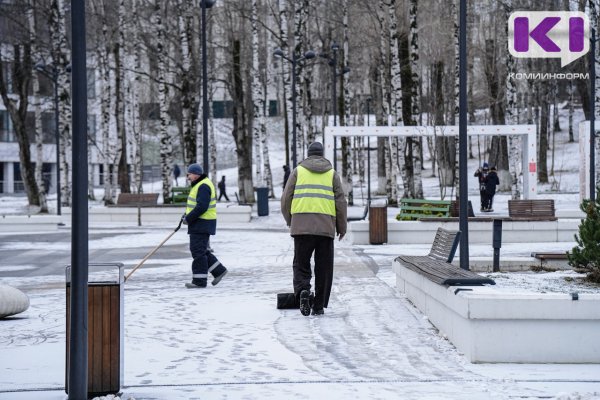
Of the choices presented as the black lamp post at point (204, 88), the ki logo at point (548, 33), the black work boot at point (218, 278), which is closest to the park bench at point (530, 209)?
the black lamp post at point (204, 88)

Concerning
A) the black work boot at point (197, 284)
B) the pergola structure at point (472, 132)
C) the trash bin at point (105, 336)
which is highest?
the pergola structure at point (472, 132)

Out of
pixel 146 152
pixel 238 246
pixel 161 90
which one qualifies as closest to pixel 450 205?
pixel 238 246

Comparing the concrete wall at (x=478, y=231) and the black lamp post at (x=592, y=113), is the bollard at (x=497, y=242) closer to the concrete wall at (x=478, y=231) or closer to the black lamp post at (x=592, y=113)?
the concrete wall at (x=478, y=231)

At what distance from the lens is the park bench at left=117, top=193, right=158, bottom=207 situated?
35719 mm

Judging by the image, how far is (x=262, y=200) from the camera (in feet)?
119

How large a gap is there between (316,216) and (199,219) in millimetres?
3578

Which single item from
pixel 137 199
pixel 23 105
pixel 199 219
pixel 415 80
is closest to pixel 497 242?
pixel 199 219

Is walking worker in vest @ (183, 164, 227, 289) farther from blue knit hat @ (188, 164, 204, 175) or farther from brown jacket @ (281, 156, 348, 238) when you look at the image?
brown jacket @ (281, 156, 348, 238)

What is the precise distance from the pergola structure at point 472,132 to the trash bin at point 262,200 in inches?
182

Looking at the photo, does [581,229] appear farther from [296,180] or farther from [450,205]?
[450,205]

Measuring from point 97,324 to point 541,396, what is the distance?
3.04 m

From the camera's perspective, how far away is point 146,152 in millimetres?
94562

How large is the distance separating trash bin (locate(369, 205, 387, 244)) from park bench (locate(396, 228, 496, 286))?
31.5 feet

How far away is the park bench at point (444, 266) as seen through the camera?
9195 millimetres
